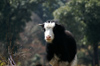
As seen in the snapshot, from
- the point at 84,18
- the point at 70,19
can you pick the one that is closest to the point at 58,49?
the point at 84,18

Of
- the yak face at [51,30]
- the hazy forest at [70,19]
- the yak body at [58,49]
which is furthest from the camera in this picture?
the hazy forest at [70,19]

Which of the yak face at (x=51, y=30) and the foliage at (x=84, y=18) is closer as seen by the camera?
the yak face at (x=51, y=30)

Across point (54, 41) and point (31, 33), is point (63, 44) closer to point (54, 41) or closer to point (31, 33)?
point (54, 41)

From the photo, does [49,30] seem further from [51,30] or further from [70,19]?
[70,19]

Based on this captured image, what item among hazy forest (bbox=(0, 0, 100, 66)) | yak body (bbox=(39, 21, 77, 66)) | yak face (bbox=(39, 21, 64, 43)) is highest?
yak face (bbox=(39, 21, 64, 43))

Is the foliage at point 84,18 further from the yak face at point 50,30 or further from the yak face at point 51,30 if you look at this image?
the yak face at point 50,30

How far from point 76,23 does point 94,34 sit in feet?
9.91

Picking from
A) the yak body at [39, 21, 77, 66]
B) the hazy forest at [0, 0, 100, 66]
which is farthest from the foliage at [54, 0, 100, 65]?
the yak body at [39, 21, 77, 66]

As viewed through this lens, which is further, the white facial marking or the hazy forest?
the hazy forest

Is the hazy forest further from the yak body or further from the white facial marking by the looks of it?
the white facial marking

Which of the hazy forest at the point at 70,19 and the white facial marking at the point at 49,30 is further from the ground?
the white facial marking at the point at 49,30

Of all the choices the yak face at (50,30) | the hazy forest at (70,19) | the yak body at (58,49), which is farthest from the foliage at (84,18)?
the yak face at (50,30)

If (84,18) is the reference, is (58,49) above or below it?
above

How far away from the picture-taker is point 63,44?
6.67 m
